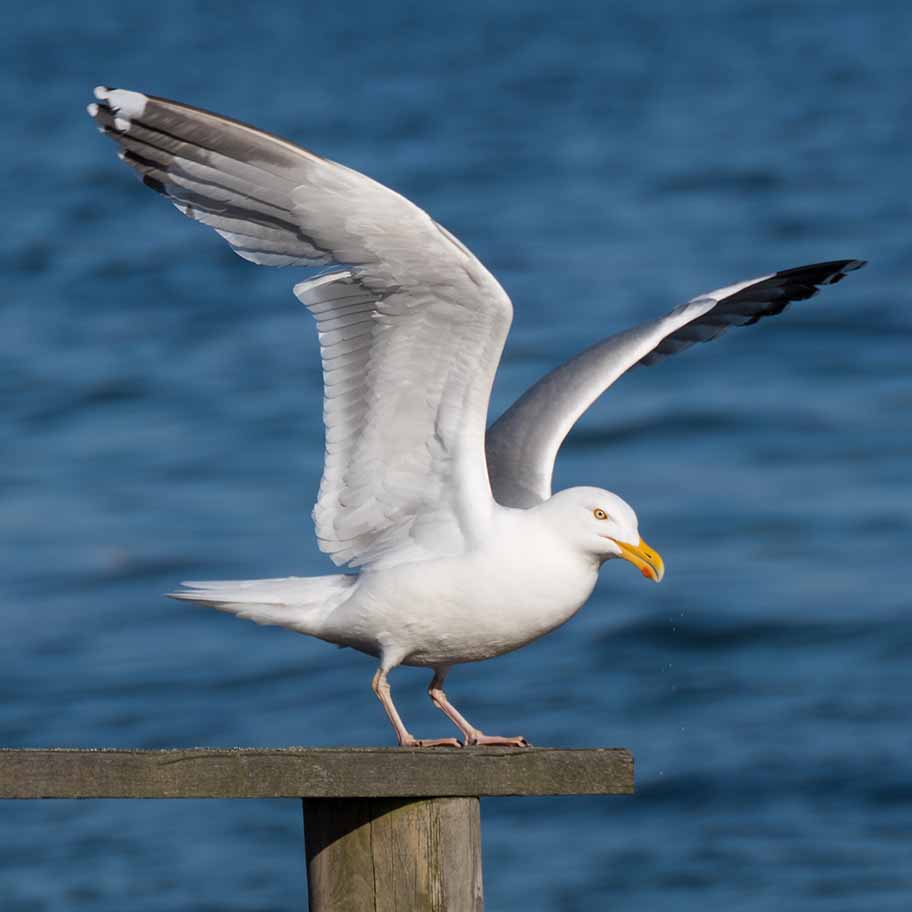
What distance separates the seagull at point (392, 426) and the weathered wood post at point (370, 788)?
2.34 feet

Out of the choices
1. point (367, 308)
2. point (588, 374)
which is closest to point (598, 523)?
point (367, 308)

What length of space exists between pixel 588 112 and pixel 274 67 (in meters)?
5.98

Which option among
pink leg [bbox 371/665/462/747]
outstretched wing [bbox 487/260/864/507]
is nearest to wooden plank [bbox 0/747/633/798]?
pink leg [bbox 371/665/462/747]

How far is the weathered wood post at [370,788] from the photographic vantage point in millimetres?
5094

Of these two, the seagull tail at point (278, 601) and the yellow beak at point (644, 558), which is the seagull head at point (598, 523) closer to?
the yellow beak at point (644, 558)

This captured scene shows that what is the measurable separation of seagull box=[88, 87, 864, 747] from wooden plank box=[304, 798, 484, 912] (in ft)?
2.26

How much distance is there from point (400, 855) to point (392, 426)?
1.61 meters

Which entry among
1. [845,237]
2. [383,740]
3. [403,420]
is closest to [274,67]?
[845,237]

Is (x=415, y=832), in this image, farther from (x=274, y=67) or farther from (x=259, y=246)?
(x=274, y=67)

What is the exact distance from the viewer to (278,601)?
6.50m

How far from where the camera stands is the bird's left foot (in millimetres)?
5901

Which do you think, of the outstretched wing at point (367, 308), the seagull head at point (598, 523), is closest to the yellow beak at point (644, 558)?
the seagull head at point (598, 523)

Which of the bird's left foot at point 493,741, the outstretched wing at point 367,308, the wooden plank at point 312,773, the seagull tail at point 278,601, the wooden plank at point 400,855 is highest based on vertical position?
the outstretched wing at point 367,308

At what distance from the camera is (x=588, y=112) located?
33.9 meters
